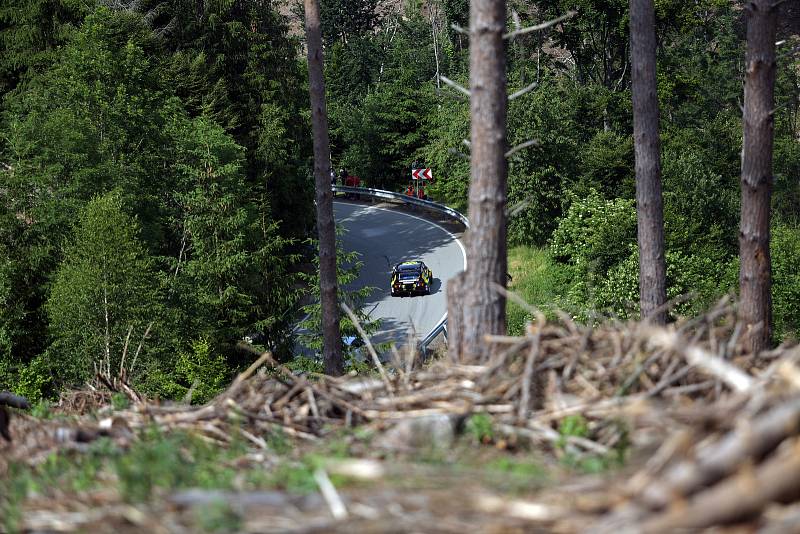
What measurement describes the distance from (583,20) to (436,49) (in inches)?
877

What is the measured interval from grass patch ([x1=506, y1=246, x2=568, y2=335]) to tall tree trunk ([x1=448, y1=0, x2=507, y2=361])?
21.8 m

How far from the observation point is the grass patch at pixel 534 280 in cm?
3256

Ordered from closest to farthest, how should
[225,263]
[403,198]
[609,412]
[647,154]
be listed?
[609,412] → [647,154] → [225,263] → [403,198]

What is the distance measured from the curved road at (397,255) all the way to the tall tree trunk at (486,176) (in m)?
25.5

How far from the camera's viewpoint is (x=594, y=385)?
6.77 metres

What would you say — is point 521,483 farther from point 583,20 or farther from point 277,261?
point 583,20

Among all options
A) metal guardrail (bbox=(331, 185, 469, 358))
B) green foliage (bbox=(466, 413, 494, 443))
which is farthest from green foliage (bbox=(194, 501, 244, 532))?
metal guardrail (bbox=(331, 185, 469, 358))

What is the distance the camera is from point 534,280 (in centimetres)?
3803

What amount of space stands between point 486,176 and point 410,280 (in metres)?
31.9

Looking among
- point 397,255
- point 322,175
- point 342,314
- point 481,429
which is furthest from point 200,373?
point 397,255

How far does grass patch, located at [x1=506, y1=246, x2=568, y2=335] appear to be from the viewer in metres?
32.6

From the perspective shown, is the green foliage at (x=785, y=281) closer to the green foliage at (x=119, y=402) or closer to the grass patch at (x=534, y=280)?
the grass patch at (x=534, y=280)

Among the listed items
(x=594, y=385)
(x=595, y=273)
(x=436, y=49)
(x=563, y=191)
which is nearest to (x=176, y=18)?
(x=563, y=191)

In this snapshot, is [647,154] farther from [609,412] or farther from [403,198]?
[403,198]
